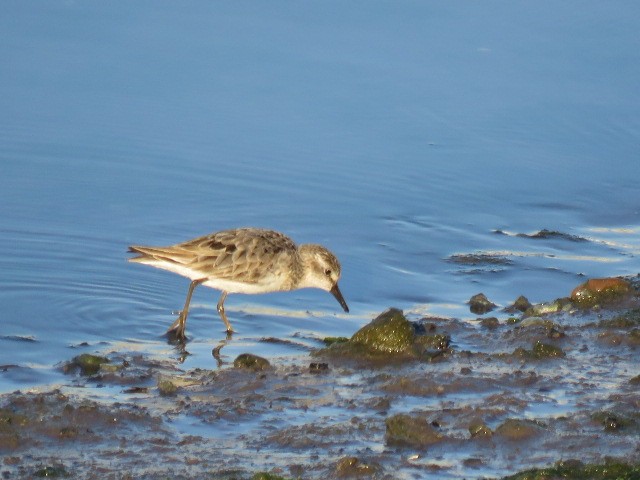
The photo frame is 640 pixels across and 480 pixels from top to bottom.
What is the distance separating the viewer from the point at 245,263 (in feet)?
30.6

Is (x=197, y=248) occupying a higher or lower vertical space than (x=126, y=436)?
higher

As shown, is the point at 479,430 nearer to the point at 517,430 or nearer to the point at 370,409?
the point at 517,430

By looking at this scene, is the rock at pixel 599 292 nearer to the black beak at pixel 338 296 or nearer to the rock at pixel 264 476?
the black beak at pixel 338 296

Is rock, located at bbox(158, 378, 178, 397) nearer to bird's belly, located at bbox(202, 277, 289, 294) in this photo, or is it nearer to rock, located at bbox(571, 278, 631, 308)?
bird's belly, located at bbox(202, 277, 289, 294)

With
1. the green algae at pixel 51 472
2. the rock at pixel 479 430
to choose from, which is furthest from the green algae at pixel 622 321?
the green algae at pixel 51 472

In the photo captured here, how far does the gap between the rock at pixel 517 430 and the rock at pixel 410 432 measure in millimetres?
333

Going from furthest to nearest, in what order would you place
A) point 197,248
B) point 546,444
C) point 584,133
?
point 584,133 < point 197,248 < point 546,444

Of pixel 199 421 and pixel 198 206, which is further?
pixel 198 206

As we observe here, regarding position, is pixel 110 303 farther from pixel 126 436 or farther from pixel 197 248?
pixel 126 436

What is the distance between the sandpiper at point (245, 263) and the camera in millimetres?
9148

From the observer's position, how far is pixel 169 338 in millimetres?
8703

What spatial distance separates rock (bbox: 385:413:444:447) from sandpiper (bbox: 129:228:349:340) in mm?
2586

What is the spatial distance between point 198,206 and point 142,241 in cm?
96

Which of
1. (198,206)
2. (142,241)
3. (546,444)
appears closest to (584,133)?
(198,206)
